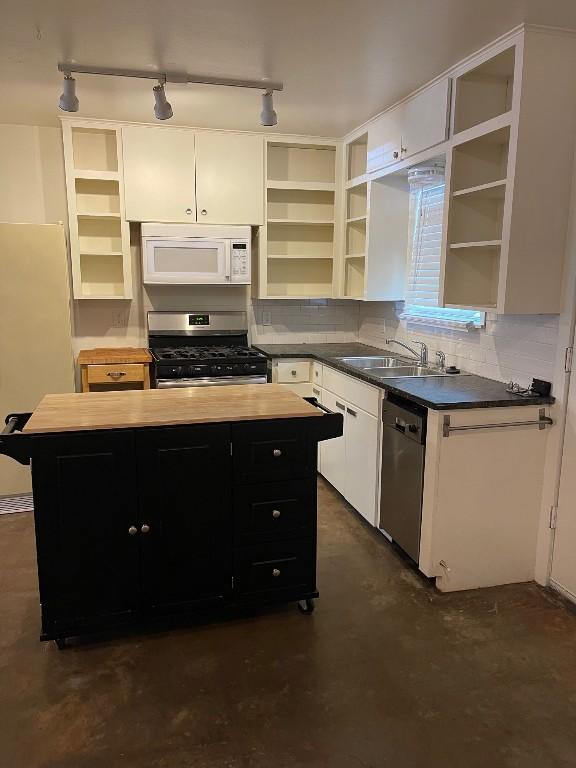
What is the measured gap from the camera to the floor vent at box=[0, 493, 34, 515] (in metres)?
3.75

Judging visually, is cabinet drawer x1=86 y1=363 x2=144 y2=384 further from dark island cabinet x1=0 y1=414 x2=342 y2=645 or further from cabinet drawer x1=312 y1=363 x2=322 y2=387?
dark island cabinet x1=0 y1=414 x2=342 y2=645

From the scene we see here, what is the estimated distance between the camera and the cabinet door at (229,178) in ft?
13.8

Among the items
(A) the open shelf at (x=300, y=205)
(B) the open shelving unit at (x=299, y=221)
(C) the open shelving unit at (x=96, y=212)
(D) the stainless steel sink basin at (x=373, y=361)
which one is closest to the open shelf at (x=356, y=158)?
(B) the open shelving unit at (x=299, y=221)

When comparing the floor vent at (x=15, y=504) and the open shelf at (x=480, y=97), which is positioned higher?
the open shelf at (x=480, y=97)

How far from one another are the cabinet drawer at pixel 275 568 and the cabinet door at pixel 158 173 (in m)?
2.67

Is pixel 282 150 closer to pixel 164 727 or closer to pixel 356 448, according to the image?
pixel 356 448

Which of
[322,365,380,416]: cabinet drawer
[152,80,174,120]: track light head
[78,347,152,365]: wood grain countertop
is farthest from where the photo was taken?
[78,347,152,365]: wood grain countertop

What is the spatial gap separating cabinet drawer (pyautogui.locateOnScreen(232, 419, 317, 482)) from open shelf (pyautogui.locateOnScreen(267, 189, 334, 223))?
105 inches

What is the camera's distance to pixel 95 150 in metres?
4.21

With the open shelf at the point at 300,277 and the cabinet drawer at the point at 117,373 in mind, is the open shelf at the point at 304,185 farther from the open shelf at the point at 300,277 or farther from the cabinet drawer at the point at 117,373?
the cabinet drawer at the point at 117,373

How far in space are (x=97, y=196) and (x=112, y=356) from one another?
48.5 inches

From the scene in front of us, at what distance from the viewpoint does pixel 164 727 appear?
1.94 meters

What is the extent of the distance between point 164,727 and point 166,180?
345 cm

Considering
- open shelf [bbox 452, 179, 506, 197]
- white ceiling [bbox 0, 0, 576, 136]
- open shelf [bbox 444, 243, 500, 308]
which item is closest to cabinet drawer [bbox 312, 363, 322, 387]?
open shelf [bbox 444, 243, 500, 308]
